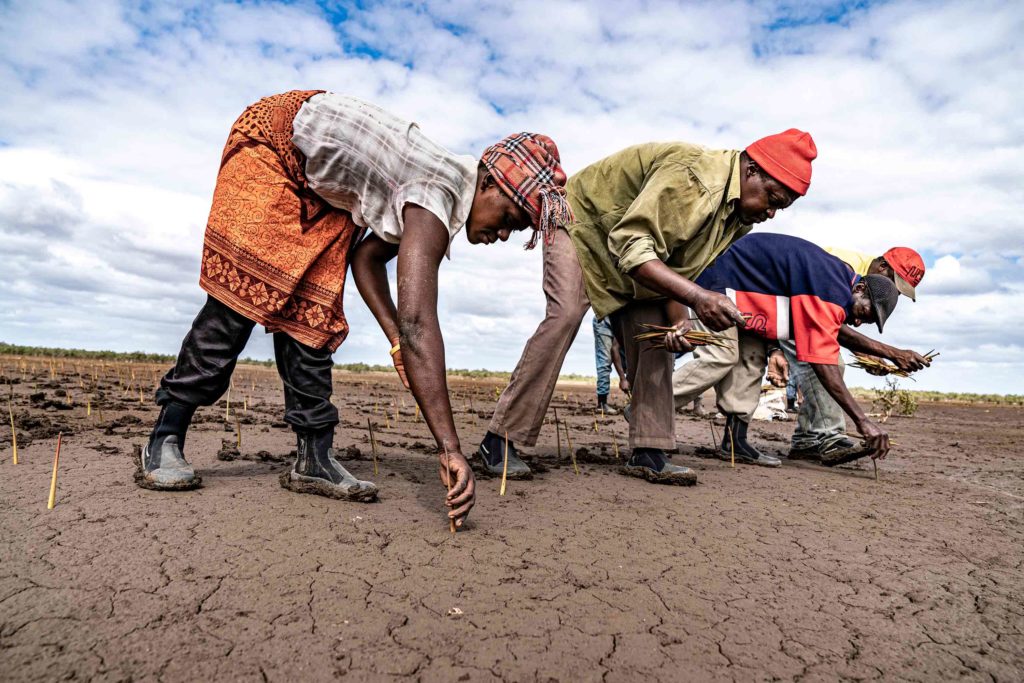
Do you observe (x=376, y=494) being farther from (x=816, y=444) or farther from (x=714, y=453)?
(x=816, y=444)

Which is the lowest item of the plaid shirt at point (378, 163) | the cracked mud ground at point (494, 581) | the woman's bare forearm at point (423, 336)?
the cracked mud ground at point (494, 581)

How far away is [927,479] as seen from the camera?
3.80 m

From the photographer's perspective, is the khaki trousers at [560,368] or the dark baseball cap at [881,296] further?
the dark baseball cap at [881,296]

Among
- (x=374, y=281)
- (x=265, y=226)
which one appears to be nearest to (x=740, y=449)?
(x=374, y=281)

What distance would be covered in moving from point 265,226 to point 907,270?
479cm

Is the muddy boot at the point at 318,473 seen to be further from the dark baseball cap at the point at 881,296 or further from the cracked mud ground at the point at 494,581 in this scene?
the dark baseball cap at the point at 881,296

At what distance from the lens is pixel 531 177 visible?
244 centimetres

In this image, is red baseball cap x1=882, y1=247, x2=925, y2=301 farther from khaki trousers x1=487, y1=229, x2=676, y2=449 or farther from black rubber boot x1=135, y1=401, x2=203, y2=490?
black rubber boot x1=135, y1=401, x2=203, y2=490

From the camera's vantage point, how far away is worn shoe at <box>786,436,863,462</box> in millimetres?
4156

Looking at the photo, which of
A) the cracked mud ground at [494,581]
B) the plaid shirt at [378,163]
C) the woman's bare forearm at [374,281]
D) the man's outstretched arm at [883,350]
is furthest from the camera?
the man's outstretched arm at [883,350]

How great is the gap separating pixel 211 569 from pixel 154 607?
212mm

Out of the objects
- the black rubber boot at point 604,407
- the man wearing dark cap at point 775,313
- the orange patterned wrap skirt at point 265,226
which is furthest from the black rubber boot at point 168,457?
the black rubber boot at point 604,407

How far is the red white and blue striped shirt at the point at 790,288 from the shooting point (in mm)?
4102

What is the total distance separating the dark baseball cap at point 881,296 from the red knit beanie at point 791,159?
6.79ft
